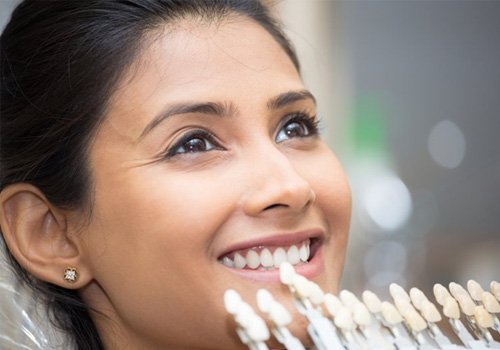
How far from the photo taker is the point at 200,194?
96 centimetres

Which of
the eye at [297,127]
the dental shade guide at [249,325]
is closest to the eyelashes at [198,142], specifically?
the eye at [297,127]

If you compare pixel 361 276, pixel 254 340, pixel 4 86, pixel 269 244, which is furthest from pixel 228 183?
pixel 361 276

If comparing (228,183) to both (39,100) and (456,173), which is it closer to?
(39,100)

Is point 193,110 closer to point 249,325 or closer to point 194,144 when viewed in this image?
point 194,144

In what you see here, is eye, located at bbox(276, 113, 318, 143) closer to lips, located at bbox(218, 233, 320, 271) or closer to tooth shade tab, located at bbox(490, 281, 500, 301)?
lips, located at bbox(218, 233, 320, 271)

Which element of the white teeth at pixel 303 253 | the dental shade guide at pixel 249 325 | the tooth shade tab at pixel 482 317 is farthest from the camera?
the white teeth at pixel 303 253

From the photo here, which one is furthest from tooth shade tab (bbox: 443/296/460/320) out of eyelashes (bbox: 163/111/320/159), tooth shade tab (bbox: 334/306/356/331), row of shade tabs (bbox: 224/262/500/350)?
eyelashes (bbox: 163/111/320/159)

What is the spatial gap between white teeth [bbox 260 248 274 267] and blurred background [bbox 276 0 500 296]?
2.19 metres

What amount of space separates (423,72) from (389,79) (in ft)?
0.48

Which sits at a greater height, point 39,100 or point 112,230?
point 39,100

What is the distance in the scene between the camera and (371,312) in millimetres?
900

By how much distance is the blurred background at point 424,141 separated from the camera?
320 cm

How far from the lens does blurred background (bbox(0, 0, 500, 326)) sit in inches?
126

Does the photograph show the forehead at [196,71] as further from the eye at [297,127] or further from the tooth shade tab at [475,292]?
the tooth shade tab at [475,292]
